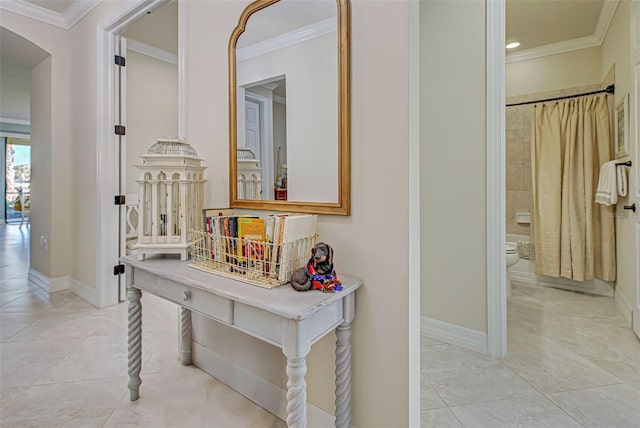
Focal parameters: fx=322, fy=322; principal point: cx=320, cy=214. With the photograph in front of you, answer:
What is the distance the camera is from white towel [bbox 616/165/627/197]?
271 cm

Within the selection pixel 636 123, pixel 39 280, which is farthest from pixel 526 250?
pixel 39 280

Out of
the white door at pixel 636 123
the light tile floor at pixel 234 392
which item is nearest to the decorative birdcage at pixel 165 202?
the light tile floor at pixel 234 392

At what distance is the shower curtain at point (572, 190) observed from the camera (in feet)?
10.6

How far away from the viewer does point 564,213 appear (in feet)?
11.3

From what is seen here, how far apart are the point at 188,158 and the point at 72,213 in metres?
2.63

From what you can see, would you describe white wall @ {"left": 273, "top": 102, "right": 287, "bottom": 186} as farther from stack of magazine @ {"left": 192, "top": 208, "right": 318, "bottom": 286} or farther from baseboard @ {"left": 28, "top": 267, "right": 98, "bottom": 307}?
baseboard @ {"left": 28, "top": 267, "right": 98, "bottom": 307}

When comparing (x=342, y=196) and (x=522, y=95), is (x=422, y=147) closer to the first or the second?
(x=342, y=196)

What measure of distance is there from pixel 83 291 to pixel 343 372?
308 centimetres

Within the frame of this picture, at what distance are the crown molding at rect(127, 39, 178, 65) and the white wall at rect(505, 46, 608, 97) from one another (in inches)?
161

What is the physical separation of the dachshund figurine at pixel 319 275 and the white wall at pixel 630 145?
2512 mm

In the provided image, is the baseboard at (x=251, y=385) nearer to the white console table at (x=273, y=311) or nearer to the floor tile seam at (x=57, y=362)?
the white console table at (x=273, y=311)

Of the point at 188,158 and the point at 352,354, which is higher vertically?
the point at 188,158

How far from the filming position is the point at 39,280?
137 inches

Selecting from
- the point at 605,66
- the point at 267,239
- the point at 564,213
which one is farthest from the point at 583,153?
the point at 267,239
